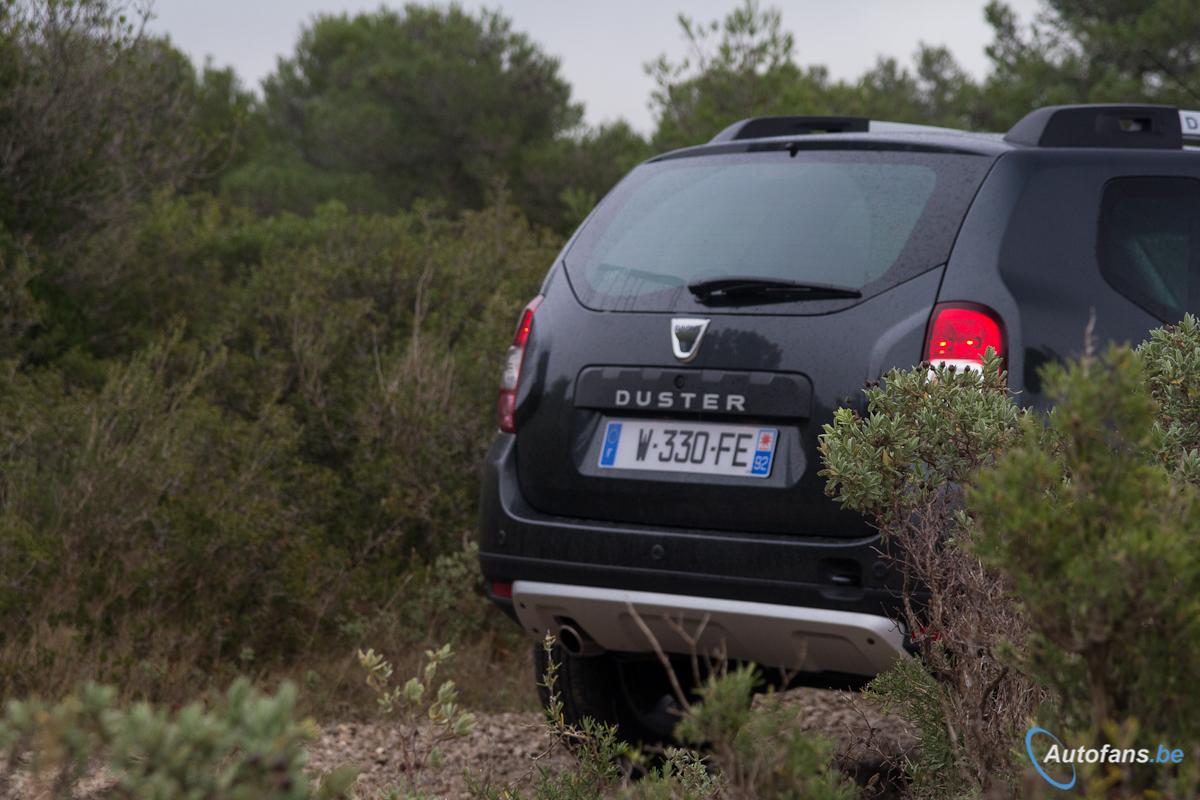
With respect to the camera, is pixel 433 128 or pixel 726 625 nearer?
pixel 726 625

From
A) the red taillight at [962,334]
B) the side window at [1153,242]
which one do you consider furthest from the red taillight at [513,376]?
the side window at [1153,242]

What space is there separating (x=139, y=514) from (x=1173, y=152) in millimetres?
3898

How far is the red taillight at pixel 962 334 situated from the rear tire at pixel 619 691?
1.30 meters

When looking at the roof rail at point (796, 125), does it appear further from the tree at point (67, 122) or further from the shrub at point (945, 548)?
the tree at point (67, 122)

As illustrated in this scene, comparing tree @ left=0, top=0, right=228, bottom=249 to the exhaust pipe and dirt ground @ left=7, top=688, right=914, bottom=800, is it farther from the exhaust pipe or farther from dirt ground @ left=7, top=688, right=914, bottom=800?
the exhaust pipe

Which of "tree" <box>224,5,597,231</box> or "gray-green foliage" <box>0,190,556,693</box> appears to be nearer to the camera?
"gray-green foliage" <box>0,190,556,693</box>

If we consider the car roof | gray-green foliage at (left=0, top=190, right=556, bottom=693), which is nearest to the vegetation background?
gray-green foliage at (left=0, top=190, right=556, bottom=693)

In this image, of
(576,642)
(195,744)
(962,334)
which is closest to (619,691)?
(576,642)

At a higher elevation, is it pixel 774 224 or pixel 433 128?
pixel 433 128

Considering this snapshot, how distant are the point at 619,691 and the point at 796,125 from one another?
187cm

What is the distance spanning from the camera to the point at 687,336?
3.89 meters

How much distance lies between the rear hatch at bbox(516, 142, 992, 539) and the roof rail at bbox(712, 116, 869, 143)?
429 mm

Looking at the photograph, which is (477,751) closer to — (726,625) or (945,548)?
(726,625)

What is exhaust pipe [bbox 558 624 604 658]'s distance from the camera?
4059mm
